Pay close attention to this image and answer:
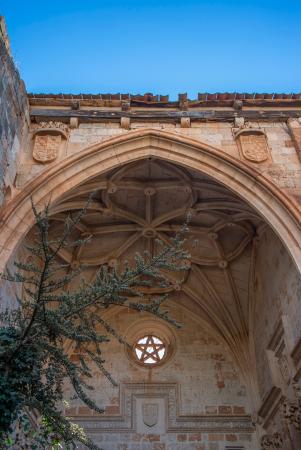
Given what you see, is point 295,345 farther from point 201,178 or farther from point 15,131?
point 15,131

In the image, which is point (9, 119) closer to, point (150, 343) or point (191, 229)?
point (191, 229)

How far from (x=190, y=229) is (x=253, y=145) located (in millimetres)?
2665

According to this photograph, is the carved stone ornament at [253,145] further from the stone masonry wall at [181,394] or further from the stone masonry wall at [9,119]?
the stone masonry wall at [181,394]

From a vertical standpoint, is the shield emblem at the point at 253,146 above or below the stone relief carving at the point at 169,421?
above

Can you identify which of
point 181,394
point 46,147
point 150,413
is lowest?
point 150,413

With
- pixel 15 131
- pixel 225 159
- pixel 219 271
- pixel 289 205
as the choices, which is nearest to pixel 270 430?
pixel 219 271

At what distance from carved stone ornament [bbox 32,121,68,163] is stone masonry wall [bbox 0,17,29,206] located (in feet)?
0.87

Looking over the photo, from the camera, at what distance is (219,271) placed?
37.2 feet

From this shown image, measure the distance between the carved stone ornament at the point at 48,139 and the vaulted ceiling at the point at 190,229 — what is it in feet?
2.71

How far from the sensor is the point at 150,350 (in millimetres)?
11375

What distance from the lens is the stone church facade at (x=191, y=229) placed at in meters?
8.08

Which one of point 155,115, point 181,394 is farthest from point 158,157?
point 181,394

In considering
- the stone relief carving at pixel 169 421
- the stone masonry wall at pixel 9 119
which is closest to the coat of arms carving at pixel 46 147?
the stone masonry wall at pixel 9 119

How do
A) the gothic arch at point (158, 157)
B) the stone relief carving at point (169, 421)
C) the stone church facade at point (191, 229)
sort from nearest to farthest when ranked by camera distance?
the gothic arch at point (158, 157) < the stone church facade at point (191, 229) < the stone relief carving at point (169, 421)
